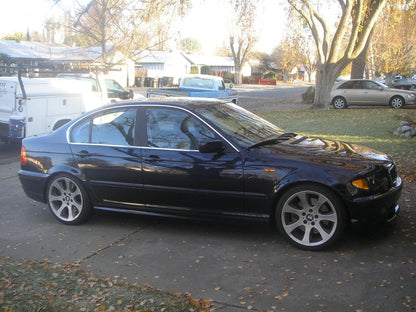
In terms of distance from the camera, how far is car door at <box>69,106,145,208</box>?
5.71m

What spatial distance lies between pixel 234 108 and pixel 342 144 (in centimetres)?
150

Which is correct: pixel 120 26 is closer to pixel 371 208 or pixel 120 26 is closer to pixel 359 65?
pixel 359 65

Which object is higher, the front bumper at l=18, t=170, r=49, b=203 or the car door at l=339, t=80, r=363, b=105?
the car door at l=339, t=80, r=363, b=105

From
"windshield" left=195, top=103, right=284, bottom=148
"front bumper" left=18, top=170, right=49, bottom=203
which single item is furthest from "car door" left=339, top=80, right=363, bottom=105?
"front bumper" left=18, top=170, right=49, bottom=203

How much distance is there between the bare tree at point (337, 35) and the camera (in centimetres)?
2019

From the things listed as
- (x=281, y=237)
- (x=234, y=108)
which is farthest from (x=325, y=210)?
(x=234, y=108)

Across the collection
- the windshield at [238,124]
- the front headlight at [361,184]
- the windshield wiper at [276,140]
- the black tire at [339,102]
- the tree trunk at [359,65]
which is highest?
the tree trunk at [359,65]

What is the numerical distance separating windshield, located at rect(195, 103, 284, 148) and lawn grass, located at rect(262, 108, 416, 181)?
328 cm

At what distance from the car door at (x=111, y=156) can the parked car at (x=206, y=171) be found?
1cm

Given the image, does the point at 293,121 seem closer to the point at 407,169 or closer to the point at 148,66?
the point at 407,169

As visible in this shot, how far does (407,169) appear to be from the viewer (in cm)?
828

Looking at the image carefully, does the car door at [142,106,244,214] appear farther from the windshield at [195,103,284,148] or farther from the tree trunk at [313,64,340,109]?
the tree trunk at [313,64,340,109]

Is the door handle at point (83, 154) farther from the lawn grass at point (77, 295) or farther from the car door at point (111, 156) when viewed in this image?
the lawn grass at point (77, 295)

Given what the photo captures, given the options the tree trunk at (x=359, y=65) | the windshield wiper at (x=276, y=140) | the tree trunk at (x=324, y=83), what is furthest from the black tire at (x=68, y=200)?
the tree trunk at (x=359, y=65)
